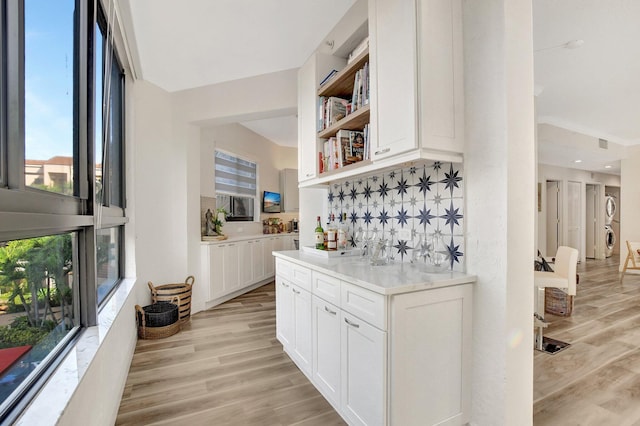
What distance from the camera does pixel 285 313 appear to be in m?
2.53

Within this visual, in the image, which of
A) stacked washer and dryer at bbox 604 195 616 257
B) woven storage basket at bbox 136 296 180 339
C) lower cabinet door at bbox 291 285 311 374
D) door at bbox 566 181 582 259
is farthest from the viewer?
stacked washer and dryer at bbox 604 195 616 257

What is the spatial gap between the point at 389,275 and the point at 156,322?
2523 mm

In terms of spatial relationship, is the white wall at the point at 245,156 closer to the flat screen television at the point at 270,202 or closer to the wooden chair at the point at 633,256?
the flat screen television at the point at 270,202

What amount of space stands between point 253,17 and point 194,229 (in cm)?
247

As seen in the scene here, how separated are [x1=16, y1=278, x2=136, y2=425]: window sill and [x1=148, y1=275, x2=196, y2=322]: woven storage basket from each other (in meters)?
1.45

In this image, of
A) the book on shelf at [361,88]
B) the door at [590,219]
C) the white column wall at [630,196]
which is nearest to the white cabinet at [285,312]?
the book on shelf at [361,88]

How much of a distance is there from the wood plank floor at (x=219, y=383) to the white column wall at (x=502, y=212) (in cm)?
91

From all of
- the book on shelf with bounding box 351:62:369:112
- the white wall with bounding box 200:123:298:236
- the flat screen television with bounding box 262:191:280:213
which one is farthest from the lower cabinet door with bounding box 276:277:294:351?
the flat screen television with bounding box 262:191:280:213

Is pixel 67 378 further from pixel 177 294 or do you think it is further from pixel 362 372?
pixel 177 294

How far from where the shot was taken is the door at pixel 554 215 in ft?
24.7

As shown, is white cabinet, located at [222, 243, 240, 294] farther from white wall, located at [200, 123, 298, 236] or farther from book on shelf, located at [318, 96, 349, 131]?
book on shelf, located at [318, 96, 349, 131]

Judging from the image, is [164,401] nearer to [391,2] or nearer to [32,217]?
[32,217]

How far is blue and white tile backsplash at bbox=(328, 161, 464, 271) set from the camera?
171 cm

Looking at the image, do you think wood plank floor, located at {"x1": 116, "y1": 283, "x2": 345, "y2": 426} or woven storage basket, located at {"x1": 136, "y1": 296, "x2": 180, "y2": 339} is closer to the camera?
wood plank floor, located at {"x1": 116, "y1": 283, "x2": 345, "y2": 426}
